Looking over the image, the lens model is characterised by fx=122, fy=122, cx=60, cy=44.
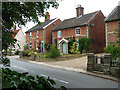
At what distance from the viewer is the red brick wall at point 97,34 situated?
945 inches

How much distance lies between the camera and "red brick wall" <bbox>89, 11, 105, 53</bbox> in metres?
24.0

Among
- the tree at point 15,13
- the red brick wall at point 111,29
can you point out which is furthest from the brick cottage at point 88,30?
the tree at point 15,13

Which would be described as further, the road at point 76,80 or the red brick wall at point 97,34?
the red brick wall at point 97,34

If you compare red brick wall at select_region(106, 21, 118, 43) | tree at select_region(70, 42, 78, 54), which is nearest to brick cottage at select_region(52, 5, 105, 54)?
tree at select_region(70, 42, 78, 54)

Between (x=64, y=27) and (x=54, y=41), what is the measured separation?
15.4ft

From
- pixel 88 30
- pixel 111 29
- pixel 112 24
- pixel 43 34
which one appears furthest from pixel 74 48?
pixel 43 34

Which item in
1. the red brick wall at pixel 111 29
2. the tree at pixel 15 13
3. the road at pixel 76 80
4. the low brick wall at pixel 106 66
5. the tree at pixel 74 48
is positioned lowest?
the road at pixel 76 80

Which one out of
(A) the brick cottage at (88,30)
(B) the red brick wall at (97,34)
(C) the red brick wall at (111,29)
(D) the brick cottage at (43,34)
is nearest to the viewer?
(C) the red brick wall at (111,29)

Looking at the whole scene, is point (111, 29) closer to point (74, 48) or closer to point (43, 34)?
point (74, 48)

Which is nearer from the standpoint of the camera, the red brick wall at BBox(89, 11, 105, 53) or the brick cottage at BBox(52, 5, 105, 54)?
the brick cottage at BBox(52, 5, 105, 54)

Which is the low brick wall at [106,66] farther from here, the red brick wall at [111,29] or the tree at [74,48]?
the tree at [74,48]

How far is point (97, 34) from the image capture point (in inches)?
1005

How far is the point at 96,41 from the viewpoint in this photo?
24984 millimetres

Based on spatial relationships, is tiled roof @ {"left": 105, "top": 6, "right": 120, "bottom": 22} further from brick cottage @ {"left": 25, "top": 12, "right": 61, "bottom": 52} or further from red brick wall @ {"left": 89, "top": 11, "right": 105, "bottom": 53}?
brick cottage @ {"left": 25, "top": 12, "right": 61, "bottom": 52}
